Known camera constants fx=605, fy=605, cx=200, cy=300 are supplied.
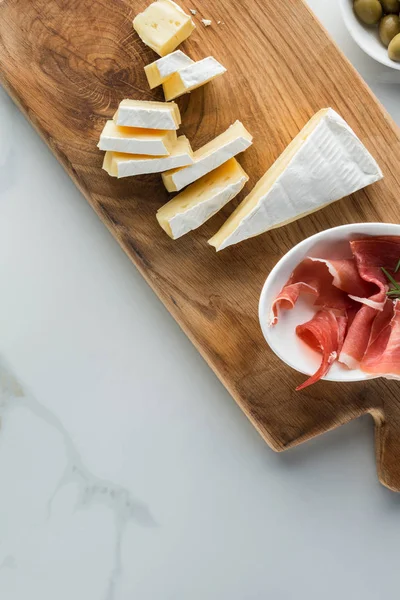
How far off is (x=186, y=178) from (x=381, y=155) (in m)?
0.37

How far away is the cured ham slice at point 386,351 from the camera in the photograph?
38.1 inches

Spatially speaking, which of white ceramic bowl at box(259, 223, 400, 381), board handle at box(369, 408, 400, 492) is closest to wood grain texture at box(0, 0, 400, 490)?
board handle at box(369, 408, 400, 492)

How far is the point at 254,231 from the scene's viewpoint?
3.51ft

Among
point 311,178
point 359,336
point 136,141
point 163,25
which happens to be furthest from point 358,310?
point 163,25

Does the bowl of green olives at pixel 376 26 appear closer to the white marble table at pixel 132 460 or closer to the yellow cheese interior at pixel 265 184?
the white marble table at pixel 132 460

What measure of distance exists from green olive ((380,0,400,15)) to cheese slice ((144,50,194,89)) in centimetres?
39

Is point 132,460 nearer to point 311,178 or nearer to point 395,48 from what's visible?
point 311,178

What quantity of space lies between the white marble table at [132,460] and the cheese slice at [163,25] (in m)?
0.30

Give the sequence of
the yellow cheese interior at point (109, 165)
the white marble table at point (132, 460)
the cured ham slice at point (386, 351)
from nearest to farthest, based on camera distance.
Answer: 1. the cured ham slice at point (386, 351)
2. the yellow cheese interior at point (109, 165)
3. the white marble table at point (132, 460)

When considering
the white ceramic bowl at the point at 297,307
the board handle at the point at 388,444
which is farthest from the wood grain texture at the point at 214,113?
the white ceramic bowl at the point at 297,307

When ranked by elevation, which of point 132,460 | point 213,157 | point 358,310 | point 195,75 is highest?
point 195,75

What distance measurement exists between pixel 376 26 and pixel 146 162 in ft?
1.75

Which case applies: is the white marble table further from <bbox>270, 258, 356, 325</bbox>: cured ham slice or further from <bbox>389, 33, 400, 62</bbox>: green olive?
<bbox>270, 258, 356, 325</bbox>: cured ham slice

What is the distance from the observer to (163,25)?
107 centimetres
